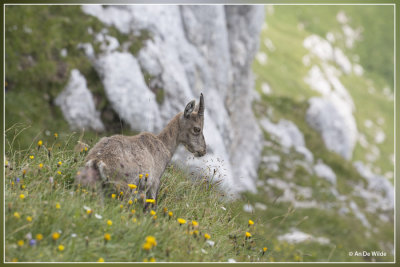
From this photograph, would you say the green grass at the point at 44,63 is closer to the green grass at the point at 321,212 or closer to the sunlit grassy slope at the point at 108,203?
the sunlit grassy slope at the point at 108,203

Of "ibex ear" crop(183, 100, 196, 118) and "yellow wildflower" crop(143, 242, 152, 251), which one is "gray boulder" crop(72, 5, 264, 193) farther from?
"yellow wildflower" crop(143, 242, 152, 251)

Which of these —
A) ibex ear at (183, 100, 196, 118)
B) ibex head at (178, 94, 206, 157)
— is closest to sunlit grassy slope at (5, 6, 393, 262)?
ibex head at (178, 94, 206, 157)

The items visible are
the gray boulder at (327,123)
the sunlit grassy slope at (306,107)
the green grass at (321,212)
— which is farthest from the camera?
the gray boulder at (327,123)

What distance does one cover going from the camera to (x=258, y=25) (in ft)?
104

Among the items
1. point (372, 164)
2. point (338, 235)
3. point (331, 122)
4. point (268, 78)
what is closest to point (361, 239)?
point (338, 235)

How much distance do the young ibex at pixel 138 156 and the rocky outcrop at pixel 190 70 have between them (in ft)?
9.99

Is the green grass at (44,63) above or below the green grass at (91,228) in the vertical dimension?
above

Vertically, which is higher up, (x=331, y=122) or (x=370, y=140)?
(x=331, y=122)

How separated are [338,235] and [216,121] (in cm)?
1031

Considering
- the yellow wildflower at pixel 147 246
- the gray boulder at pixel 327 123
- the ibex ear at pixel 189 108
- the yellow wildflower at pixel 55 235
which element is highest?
the ibex ear at pixel 189 108

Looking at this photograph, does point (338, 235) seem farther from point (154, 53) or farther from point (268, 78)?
point (268, 78)

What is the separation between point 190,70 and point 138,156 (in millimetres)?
15992

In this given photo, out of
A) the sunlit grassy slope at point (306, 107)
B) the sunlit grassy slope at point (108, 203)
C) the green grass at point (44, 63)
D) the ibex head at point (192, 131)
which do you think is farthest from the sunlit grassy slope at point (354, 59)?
the ibex head at point (192, 131)

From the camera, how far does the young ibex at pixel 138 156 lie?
692 cm
